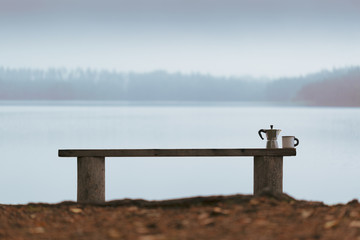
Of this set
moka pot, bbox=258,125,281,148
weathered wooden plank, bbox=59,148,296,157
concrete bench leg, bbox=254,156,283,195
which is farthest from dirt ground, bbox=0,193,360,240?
moka pot, bbox=258,125,281,148

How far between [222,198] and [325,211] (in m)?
0.79

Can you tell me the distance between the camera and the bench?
15.7 feet

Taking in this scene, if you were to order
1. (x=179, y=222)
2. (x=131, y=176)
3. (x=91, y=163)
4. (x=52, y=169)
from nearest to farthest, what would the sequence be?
1. (x=179, y=222)
2. (x=91, y=163)
3. (x=131, y=176)
4. (x=52, y=169)

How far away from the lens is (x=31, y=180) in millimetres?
14617

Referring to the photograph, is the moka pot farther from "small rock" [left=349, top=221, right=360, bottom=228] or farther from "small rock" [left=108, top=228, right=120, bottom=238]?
"small rock" [left=108, top=228, right=120, bottom=238]

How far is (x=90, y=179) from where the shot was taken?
478 centimetres

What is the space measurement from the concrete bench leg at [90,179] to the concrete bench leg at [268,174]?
4.99 feet

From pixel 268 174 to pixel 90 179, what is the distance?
1711mm

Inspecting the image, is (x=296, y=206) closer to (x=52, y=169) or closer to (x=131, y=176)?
(x=131, y=176)

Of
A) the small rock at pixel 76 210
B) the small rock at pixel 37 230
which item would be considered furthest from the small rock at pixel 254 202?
the small rock at pixel 37 230

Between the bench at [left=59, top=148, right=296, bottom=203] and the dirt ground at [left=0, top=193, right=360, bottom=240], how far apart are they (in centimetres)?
60

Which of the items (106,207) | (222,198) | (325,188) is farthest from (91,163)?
(325,188)

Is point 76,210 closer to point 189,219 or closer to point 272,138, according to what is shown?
point 189,219

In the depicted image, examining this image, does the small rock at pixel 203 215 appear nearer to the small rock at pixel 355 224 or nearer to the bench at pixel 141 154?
the small rock at pixel 355 224
